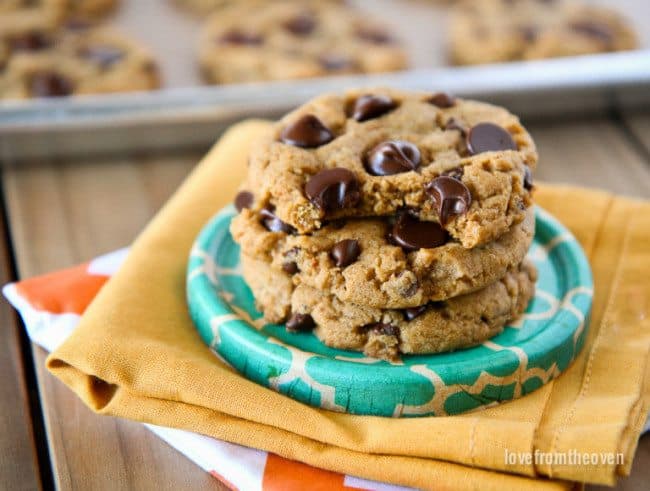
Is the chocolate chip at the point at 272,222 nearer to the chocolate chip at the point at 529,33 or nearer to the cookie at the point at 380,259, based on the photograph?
the cookie at the point at 380,259

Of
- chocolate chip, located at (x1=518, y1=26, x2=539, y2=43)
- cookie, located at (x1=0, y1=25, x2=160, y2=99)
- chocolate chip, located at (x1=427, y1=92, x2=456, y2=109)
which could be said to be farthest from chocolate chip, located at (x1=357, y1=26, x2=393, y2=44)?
chocolate chip, located at (x1=427, y1=92, x2=456, y2=109)

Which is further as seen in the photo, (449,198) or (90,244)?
(90,244)

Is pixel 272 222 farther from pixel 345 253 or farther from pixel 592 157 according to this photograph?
pixel 592 157

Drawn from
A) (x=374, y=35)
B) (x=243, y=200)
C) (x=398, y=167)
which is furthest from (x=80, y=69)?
(x=398, y=167)

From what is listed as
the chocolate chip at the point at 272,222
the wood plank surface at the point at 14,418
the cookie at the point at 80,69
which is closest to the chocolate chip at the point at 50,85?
the cookie at the point at 80,69

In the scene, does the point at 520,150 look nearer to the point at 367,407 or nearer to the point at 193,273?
the point at 367,407

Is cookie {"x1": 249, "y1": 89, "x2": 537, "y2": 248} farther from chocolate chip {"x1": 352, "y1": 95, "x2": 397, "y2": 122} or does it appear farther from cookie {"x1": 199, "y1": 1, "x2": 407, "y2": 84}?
cookie {"x1": 199, "y1": 1, "x2": 407, "y2": 84}

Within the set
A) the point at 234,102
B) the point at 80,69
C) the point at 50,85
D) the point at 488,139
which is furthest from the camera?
the point at 80,69
